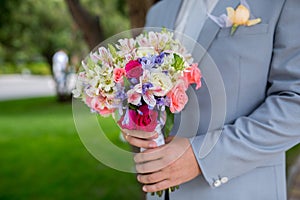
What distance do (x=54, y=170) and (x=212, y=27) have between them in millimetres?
4386

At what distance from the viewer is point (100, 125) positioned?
45.1 inches

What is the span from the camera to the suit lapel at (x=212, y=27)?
1208 millimetres

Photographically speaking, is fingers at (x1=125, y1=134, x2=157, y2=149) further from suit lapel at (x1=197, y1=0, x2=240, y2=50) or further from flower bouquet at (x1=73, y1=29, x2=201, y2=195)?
suit lapel at (x1=197, y1=0, x2=240, y2=50)

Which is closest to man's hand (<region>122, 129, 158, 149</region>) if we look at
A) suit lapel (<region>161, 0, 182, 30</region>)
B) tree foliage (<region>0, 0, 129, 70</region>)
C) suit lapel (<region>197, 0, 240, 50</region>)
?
suit lapel (<region>197, 0, 240, 50</region>)

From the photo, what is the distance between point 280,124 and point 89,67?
0.49 meters

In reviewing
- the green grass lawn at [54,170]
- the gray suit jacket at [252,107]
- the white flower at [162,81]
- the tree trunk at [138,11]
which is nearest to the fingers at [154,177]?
the gray suit jacket at [252,107]

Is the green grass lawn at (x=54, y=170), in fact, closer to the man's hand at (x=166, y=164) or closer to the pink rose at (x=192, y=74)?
the man's hand at (x=166, y=164)

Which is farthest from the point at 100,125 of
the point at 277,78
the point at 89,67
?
the point at 277,78

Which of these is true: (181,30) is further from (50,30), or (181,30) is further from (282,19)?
(50,30)

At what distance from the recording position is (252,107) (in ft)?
3.95

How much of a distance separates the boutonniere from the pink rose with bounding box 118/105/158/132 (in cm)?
33

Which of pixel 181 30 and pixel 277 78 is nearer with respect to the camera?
pixel 277 78

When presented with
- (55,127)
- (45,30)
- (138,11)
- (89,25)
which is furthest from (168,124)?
(45,30)

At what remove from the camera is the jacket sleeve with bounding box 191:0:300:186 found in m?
1.11
